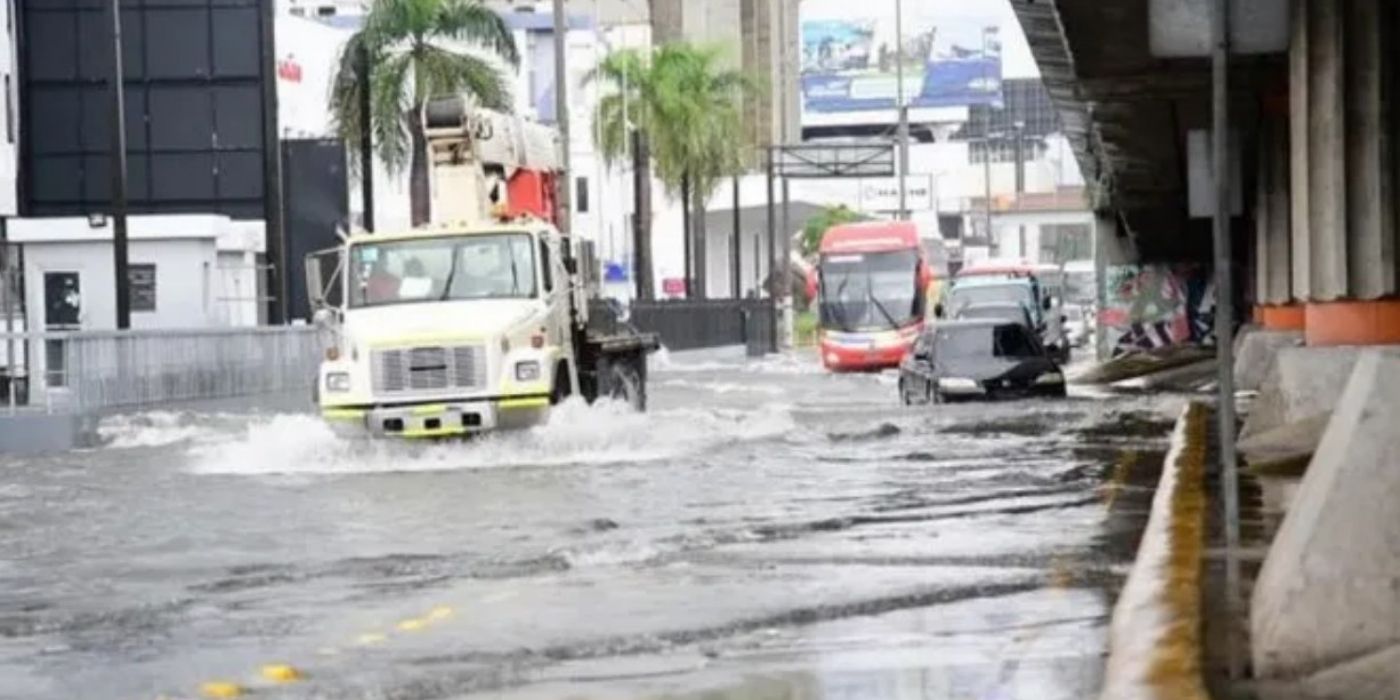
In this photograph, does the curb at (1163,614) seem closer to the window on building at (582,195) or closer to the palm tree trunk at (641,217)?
the palm tree trunk at (641,217)

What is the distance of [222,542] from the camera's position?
20078 mm

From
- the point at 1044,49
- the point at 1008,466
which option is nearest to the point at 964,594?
the point at 1008,466

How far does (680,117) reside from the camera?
98.8 m

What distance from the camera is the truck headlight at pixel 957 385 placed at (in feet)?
133

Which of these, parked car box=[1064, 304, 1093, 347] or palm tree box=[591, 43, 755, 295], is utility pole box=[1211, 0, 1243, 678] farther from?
palm tree box=[591, 43, 755, 295]

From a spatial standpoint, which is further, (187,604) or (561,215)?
(561,215)

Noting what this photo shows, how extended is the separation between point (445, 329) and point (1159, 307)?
4311 centimetres

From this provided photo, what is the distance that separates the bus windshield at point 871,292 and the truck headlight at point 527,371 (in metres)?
42.0

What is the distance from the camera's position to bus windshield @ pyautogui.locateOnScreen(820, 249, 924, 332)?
69625 millimetres

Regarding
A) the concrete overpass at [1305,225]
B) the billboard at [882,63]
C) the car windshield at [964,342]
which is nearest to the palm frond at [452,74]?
the concrete overpass at [1305,225]

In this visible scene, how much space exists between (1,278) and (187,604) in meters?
32.2

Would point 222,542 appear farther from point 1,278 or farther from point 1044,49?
point 1,278

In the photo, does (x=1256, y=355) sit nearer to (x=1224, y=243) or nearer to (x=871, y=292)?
(x=871, y=292)

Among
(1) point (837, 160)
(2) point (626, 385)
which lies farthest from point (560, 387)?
(1) point (837, 160)
